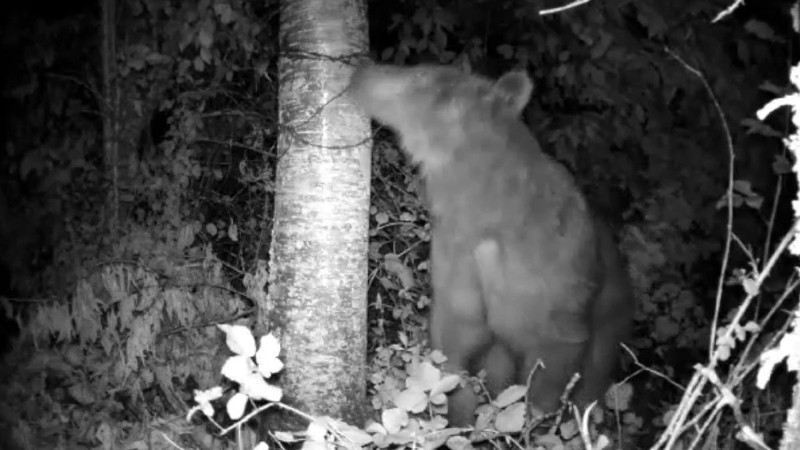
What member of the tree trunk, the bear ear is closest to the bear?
the bear ear

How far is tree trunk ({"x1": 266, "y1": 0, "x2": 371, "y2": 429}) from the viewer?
274 centimetres

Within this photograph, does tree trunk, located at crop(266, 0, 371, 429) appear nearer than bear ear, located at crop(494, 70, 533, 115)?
Yes

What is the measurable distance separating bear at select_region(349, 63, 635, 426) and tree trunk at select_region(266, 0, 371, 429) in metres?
0.12

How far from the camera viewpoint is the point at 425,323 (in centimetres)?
377

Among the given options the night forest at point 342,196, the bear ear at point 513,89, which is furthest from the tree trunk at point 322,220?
the bear ear at point 513,89

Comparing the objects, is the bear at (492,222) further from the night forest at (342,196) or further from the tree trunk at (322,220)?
the tree trunk at (322,220)

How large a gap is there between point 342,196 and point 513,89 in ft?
2.21

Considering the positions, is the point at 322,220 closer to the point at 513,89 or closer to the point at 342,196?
the point at 342,196

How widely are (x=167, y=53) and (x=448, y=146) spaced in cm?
194

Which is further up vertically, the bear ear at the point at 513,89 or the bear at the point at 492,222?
the bear ear at the point at 513,89

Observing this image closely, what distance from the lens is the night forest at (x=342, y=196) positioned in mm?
2789

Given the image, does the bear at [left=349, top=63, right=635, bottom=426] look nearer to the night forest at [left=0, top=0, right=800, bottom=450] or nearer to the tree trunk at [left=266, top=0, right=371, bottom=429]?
the night forest at [left=0, top=0, right=800, bottom=450]

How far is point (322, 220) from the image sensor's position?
2.74m

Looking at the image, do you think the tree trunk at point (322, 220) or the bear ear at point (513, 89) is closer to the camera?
the tree trunk at point (322, 220)
